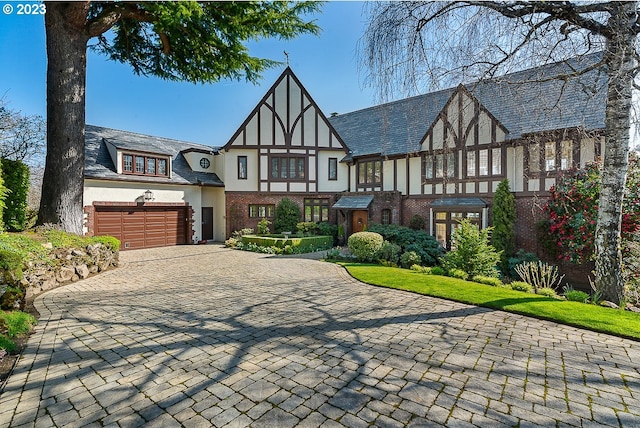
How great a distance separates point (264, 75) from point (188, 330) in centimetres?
1138

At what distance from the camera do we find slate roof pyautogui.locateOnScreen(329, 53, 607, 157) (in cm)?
552

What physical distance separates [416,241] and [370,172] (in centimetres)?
584

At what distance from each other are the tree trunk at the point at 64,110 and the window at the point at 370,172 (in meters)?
13.3

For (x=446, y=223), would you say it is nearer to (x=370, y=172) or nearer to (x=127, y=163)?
(x=370, y=172)

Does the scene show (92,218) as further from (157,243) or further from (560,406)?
(560,406)

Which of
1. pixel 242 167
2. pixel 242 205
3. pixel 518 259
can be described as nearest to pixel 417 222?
pixel 518 259

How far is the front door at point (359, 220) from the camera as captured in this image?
1792 cm

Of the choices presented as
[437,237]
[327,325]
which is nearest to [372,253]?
[437,237]

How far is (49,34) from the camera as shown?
9.38m

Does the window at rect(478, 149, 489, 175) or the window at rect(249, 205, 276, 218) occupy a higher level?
the window at rect(478, 149, 489, 175)

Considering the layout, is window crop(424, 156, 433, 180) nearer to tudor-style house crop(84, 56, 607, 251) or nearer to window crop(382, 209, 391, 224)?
tudor-style house crop(84, 56, 607, 251)

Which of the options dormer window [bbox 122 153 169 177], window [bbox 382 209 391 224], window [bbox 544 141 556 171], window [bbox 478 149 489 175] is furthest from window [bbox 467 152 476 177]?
dormer window [bbox 122 153 169 177]

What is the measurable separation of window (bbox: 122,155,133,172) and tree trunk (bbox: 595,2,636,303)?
1821 cm

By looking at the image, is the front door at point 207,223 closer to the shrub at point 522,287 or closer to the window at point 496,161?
the window at point 496,161
